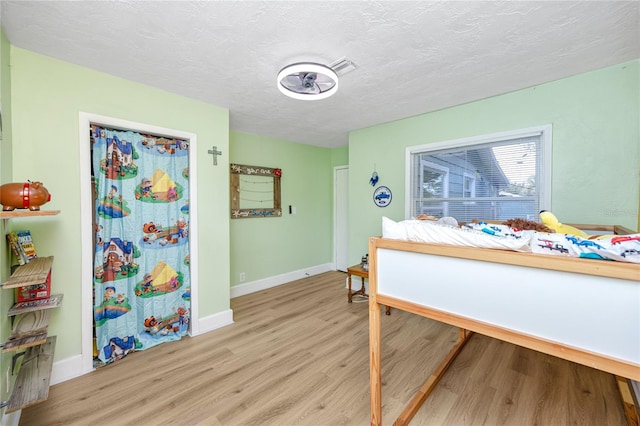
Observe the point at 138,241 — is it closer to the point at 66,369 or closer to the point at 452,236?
the point at 66,369

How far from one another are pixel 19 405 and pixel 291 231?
11.1ft

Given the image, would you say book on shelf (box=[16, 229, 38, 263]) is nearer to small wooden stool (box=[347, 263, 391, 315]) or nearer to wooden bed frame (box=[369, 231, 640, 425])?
Result: wooden bed frame (box=[369, 231, 640, 425])

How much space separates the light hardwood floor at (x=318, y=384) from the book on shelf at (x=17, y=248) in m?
0.97

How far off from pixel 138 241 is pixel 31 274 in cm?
91

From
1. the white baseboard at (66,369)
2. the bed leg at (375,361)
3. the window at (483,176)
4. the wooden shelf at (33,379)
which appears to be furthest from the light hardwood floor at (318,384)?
the window at (483,176)

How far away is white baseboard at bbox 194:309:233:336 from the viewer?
8.41 ft

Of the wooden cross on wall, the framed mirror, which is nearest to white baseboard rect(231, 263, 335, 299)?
the framed mirror

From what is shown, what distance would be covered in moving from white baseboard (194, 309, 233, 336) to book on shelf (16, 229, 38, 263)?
1.40 m

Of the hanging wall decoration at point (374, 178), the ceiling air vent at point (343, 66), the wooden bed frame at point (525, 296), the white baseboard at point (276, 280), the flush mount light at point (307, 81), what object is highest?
the ceiling air vent at point (343, 66)

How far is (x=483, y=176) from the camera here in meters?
2.69

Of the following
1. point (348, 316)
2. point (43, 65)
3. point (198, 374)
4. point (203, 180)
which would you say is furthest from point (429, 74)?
point (198, 374)

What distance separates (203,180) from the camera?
8.55 ft

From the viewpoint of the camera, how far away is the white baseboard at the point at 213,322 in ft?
8.41

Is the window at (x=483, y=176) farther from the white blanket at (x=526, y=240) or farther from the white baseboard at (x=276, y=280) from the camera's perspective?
the white baseboard at (x=276, y=280)
